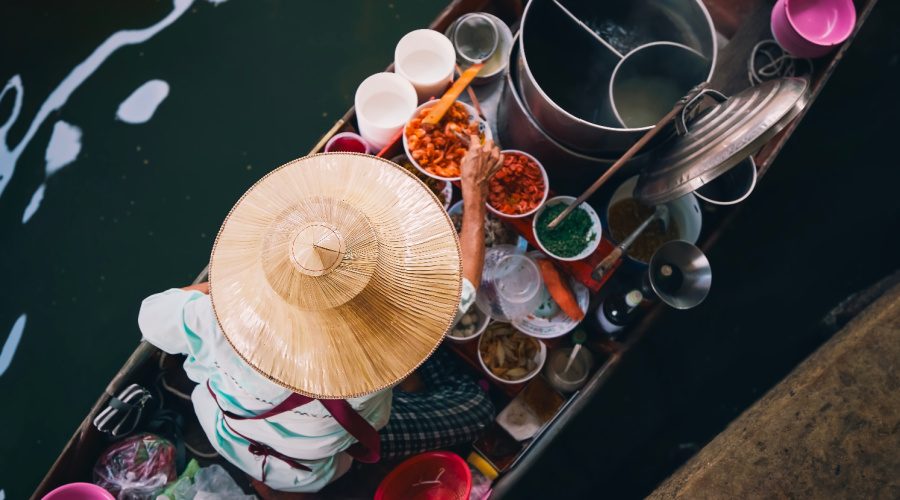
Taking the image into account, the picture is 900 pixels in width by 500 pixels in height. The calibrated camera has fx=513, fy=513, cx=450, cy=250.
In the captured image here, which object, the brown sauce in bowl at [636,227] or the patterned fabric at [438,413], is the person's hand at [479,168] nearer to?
the brown sauce in bowl at [636,227]

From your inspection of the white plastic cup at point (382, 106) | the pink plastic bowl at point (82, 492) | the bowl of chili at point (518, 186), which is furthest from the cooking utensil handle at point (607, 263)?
the pink plastic bowl at point (82, 492)

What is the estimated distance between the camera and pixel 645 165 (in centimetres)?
216

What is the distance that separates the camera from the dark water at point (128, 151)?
2.96 m

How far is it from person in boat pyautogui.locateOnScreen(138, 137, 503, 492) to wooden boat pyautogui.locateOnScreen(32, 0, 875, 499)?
26 cm

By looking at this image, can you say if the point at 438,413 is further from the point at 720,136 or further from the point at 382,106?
the point at 720,136

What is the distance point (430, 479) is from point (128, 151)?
2647 millimetres

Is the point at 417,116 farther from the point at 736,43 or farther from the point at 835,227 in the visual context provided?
the point at 835,227

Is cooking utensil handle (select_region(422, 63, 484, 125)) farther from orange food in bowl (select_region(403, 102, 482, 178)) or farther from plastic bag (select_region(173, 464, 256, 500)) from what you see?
plastic bag (select_region(173, 464, 256, 500))

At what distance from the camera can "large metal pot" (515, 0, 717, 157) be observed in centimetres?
211

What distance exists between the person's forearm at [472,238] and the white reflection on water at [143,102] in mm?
2390

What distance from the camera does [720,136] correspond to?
1700 mm

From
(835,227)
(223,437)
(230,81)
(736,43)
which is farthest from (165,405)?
(835,227)

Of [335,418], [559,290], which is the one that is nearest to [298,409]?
[335,418]

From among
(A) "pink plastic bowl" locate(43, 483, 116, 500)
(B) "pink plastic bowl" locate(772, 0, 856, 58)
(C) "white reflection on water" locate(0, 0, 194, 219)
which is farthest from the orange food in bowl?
(C) "white reflection on water" locate(0, 0, 194, 219)
